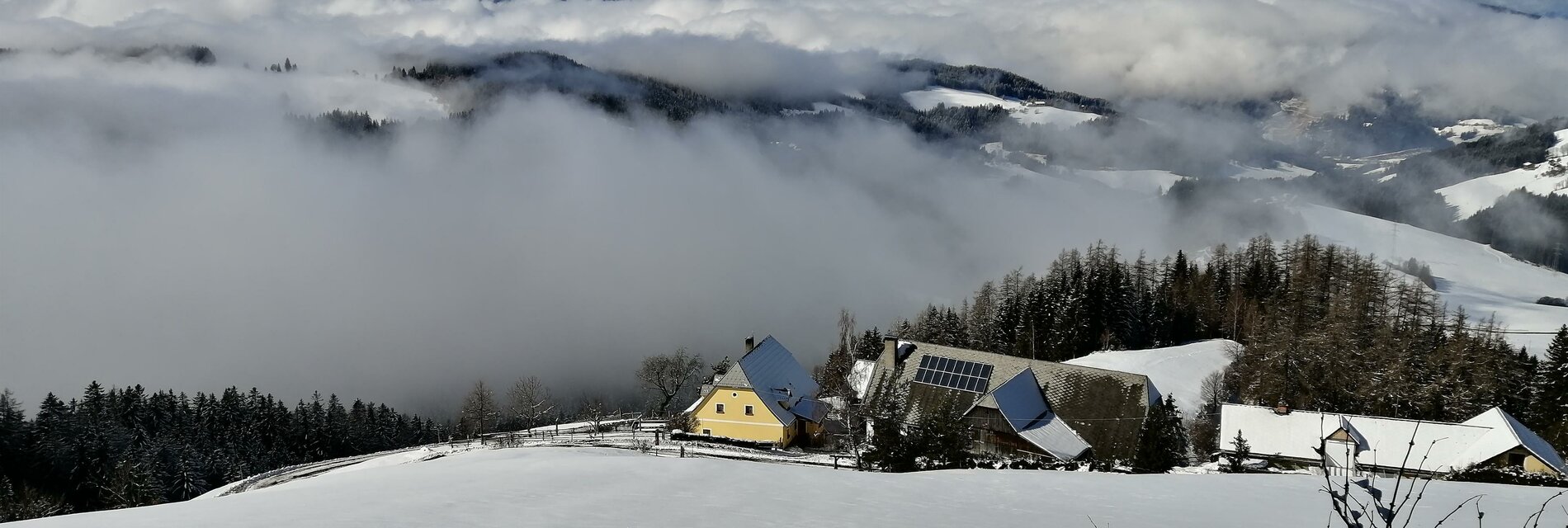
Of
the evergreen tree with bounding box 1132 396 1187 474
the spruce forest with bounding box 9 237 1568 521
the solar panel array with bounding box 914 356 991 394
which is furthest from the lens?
the spruce forest with bounding box 9 237 1568 521

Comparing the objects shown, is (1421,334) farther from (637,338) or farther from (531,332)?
(531,332)

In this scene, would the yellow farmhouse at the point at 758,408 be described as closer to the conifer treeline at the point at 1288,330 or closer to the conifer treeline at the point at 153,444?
the conifer treeline at the point at 1288,330

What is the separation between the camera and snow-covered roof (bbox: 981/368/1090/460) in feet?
122

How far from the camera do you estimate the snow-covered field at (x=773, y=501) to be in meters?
13.4

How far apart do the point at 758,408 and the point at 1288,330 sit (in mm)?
37613

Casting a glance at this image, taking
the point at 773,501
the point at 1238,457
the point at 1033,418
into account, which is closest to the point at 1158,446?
the point at 1238,457

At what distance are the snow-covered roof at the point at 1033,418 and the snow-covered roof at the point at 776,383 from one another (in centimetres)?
1204

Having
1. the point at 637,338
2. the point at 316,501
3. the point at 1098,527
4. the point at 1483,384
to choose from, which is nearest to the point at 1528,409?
the point at 1483,384

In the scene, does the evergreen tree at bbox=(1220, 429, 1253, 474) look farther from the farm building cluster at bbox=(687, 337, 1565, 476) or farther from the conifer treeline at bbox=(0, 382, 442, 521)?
the conifer treeline at bbox=(0, 382, 442, 521)

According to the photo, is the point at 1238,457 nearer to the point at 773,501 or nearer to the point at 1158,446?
the point at 1158,446

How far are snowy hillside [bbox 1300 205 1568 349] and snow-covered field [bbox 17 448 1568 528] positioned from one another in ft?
324

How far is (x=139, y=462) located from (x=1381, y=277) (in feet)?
340

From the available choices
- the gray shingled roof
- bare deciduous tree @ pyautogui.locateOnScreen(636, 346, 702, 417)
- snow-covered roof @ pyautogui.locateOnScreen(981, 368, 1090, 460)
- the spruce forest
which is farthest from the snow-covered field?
bare deciduous tree @ pyautogui.locateOnScreen(636, 346, 702, 417)

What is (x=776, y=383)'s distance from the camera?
156 feet
